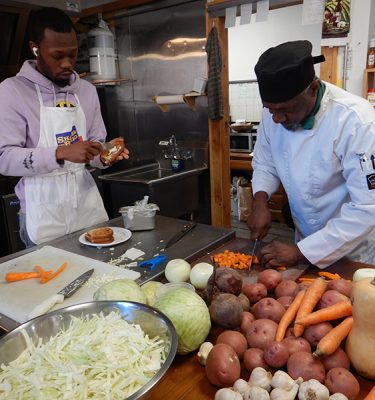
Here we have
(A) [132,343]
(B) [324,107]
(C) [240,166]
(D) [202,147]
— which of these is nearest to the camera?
(A) [132,343]

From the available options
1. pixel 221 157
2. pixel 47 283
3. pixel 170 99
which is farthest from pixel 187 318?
pixel 170 99

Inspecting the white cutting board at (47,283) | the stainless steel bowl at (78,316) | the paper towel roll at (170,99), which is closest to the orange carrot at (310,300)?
the stainless steel bowl at (78,316)

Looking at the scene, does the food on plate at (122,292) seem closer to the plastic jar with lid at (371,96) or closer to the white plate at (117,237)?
the white plate at (117,237)

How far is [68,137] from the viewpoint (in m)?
2.13

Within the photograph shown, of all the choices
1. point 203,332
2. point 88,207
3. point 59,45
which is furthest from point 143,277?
point 59,45

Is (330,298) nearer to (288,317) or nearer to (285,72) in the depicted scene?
(288,317)

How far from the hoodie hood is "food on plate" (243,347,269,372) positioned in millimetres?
1720

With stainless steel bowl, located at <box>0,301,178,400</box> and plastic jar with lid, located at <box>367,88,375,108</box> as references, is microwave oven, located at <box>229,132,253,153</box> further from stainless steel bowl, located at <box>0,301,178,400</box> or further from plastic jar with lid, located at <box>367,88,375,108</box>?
stainless steel bowl, located at <box>0,301,178,400</box>

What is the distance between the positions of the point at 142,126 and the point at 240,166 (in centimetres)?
136

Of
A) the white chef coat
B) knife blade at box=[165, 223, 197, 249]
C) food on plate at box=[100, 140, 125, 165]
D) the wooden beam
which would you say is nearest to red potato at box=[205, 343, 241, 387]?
the white chef coat

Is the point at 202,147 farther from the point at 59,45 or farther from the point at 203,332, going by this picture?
the point at 203,332

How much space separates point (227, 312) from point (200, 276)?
299 mm

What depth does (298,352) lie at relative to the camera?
96cm

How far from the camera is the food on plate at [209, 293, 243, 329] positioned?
1.09 metres
